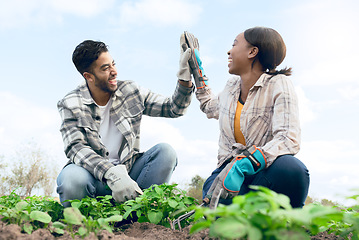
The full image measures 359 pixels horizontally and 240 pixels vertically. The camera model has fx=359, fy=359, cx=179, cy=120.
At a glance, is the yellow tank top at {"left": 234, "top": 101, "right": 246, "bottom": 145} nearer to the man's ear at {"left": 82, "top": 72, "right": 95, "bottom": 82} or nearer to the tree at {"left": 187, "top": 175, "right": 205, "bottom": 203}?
the man's ear at {"left": 82, "top": 72, "right": 95, "bottom": 82}

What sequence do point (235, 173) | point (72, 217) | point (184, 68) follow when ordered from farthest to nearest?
1. point (184, 68)
2. point (235, 173)
3. point (72, 217)

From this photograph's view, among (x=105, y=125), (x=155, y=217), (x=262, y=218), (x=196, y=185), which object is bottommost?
(x=196, y=185)

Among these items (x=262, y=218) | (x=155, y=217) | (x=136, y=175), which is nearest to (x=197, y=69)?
(x=136, y=175)

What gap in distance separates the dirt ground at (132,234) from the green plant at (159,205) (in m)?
0.08

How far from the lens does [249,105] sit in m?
2.49

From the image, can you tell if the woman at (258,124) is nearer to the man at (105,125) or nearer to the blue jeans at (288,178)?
the blue jeans at (288,178)

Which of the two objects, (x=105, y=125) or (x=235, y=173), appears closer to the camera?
(x=235, y=173)

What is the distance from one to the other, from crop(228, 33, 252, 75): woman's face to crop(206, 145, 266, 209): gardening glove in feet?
2.07

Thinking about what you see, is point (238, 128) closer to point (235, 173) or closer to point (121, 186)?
point (235, 173)

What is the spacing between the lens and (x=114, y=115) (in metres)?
3.07

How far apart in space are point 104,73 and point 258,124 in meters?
1.36

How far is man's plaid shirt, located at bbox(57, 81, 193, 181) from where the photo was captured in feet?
9.47

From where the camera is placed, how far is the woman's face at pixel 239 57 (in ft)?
8.15

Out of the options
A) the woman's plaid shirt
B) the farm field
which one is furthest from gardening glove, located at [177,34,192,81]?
the farm field
